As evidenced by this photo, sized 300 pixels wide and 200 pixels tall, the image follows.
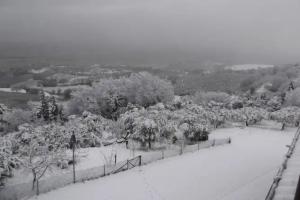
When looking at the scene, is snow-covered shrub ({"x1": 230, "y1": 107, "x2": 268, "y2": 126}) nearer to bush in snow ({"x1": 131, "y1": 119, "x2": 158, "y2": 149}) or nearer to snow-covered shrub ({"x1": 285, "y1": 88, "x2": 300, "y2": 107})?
snow-covered shrub ({"x1": 285, "y1": 88, "x2": 300, "y2": 107})

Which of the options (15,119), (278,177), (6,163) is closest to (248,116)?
(278,177)

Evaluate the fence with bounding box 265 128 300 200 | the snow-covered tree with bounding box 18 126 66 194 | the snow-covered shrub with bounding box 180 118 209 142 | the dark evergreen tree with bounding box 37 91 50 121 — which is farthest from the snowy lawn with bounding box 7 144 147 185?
the dark evergreen tree with bounding box 37 91 50 121

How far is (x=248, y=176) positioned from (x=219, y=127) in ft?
73.2

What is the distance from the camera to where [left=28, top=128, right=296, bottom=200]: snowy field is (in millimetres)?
16750

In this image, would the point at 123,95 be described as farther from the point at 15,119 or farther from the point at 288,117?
the point at 288,117

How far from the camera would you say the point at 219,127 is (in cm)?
4197

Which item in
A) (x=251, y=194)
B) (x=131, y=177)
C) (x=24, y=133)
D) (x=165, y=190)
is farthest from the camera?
(x=24, y=133)

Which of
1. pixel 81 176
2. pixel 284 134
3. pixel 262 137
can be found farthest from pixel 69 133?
pixel 284 134

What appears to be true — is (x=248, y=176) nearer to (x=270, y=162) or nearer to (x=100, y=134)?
(x=270, y=162)

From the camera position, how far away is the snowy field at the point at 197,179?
1675 centimetres

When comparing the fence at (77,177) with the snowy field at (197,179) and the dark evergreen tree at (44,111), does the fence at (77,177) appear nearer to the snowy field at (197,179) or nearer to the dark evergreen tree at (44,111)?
the snowy field at (197,179)

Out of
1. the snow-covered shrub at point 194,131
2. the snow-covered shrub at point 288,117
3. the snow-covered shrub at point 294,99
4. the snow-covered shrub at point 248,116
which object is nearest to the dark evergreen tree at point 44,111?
the snow-covered shrub at point 194,131

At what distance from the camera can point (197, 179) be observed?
1959 cm

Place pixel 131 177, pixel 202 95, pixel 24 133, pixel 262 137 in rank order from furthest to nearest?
1. pixel 202 95
2. pixel 262 137
3. pixel 24 133
4. pixel 131 177
